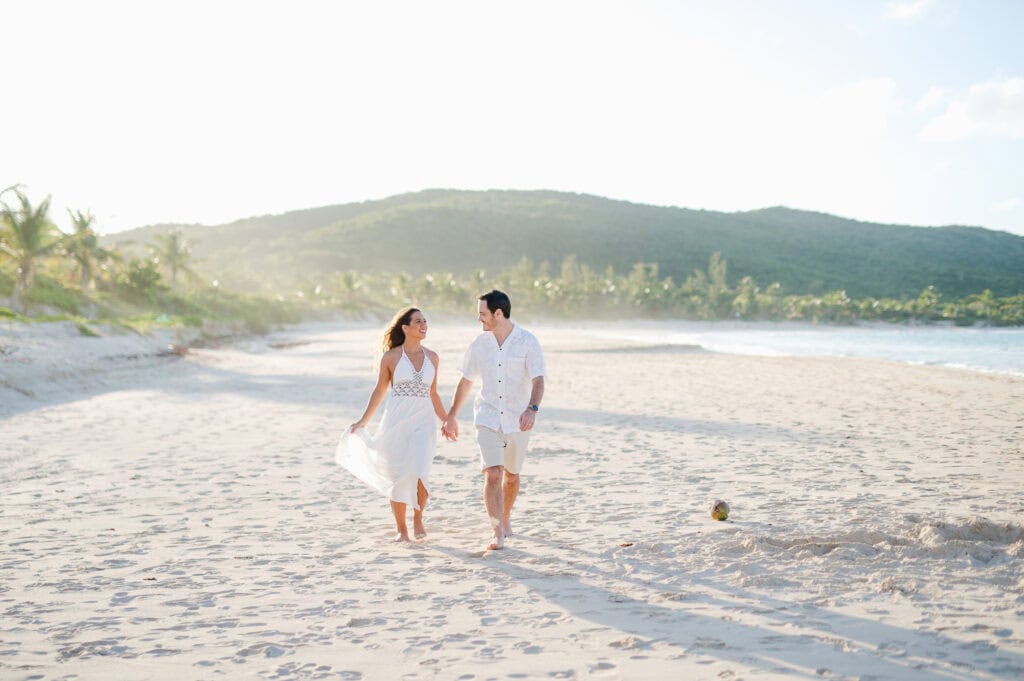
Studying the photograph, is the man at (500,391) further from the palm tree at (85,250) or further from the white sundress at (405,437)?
the palm tree at (85,250)

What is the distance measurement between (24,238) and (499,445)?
34.3 meters

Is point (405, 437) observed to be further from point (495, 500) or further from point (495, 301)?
point (495, 301)

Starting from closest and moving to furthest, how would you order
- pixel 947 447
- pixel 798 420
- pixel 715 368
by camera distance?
pixel 947 447
pixel 798 420
pixel 715 368

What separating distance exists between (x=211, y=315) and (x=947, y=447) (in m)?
45.5

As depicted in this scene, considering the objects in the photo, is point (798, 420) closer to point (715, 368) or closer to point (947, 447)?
point (947, 447)

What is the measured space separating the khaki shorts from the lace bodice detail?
561mm

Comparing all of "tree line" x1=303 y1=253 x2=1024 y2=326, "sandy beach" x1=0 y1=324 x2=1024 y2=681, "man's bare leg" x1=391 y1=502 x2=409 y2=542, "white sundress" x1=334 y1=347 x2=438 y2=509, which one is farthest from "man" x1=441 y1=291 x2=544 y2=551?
"tree line" x1=303 y1=253 x2=1024 y2=326

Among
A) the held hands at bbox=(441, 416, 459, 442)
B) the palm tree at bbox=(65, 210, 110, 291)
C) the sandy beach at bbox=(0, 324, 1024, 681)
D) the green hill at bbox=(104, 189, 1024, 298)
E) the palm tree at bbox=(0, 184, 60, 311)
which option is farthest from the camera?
the green hill at bbox=(104, 189, 1024, 298)

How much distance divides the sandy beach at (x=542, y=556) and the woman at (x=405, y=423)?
41 centimetres

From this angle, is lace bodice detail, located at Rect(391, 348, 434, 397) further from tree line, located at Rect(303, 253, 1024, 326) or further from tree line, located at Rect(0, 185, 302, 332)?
tree line, located at Rect(303, 253, 1024, 326)

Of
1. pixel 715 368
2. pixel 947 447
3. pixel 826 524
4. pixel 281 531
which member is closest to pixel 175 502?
pixel 281 531

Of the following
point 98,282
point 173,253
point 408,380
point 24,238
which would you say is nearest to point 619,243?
point 173,253

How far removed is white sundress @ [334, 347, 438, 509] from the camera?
18.9 feet

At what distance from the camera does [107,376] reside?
18719 mm
